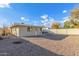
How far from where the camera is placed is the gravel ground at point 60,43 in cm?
380

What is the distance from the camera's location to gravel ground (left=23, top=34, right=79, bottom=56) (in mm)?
3805

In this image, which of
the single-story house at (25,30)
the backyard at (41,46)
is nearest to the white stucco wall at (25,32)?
the single-story house at (25,30)

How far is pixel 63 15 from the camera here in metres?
3.84

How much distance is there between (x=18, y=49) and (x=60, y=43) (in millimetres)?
676

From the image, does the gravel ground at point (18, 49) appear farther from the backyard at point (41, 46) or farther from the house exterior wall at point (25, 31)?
the house exterior wall at point (25, 31)

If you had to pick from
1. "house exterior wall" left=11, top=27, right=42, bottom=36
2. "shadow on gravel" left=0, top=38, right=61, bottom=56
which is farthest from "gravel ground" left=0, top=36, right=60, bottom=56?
"house exterior wall" left=11, top=27, right=42, bottom=36

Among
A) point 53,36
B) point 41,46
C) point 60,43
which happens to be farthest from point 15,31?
point 60,43

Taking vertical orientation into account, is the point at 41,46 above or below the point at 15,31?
below

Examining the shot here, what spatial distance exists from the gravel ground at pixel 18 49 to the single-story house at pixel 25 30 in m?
0.12

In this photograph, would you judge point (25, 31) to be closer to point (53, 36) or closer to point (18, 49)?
point (18, 49)

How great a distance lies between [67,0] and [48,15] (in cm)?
38

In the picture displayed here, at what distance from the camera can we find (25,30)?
12.8 ft

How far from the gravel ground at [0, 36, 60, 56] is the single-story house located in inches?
4.9

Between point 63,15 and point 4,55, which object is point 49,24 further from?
point 4,55
